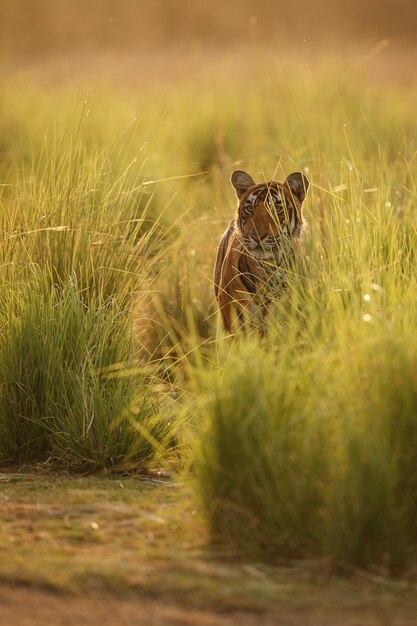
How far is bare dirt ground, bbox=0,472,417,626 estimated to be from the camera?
303cm

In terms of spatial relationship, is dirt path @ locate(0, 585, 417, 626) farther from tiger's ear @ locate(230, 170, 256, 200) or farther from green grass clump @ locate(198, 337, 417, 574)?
tiger's ear @ locate(230, 170, 256, 200)

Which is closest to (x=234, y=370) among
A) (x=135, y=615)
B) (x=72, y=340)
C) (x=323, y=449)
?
(x=323, y=449)

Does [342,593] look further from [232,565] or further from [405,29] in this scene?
[405,29]

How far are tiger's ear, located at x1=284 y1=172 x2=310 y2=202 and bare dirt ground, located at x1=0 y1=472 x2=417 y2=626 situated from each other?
213 cm

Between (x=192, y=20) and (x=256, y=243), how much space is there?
95.9 feet

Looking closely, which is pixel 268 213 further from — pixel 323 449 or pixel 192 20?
pixel 192 20

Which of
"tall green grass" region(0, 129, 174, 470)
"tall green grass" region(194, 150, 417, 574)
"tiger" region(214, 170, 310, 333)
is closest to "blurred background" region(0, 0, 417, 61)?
"tiger" region(214, 170, 310, 333)

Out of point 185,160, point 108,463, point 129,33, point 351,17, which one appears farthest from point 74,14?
point 108,463

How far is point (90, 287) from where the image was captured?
17.0ft

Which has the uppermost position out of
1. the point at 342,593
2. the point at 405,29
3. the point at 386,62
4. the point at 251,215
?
the point at 405,29

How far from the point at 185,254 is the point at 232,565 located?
3740 mm

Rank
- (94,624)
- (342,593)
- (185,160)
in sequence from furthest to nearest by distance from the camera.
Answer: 1. (185,160)
2. (342,593)
3. (94,624)

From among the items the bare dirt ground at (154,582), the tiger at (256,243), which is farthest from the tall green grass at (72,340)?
the bare dirt ground at (154,582)

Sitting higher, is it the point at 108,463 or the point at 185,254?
the point at 185,254
